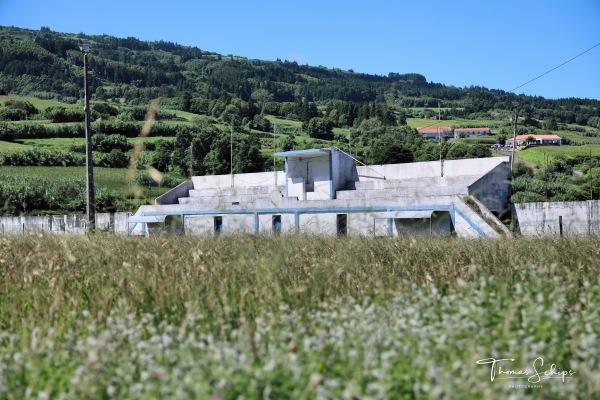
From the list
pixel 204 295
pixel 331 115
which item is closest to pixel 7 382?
pixel 204 295

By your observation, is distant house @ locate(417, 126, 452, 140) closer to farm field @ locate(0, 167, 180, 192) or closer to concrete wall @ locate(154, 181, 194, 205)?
farm field @ locate(0, 167, 180, 192)

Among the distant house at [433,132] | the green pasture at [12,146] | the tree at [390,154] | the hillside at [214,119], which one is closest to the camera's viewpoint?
the hillside at [214,119]

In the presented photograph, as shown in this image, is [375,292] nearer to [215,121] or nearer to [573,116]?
[215,121]

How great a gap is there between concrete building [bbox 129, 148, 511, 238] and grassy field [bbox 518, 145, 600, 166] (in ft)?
113

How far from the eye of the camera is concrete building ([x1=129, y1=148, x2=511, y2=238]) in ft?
62.7

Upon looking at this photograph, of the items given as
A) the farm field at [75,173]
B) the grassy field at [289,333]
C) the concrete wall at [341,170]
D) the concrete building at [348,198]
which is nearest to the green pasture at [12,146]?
the farm field at [75,173]

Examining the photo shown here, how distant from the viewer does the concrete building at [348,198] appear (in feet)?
62.7

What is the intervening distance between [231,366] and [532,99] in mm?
97688

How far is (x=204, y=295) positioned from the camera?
Result: 13.4ft

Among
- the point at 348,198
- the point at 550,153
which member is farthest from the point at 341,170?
the point at 550,153

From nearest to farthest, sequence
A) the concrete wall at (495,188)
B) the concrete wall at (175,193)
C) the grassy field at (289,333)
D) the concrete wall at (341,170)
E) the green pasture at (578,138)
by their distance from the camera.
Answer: the grassy field at (289,333) → the concrete wall at (495,188) → the concrete wall at (341,170) → the concrete wall at (175,193) → the green pasture at (578,138)

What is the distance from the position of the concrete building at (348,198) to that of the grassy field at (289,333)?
10247 millimetres

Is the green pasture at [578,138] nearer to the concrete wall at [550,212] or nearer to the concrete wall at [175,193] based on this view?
the concrete wall at [175,193]

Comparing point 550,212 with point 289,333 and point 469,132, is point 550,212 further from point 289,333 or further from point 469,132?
point 469,132
